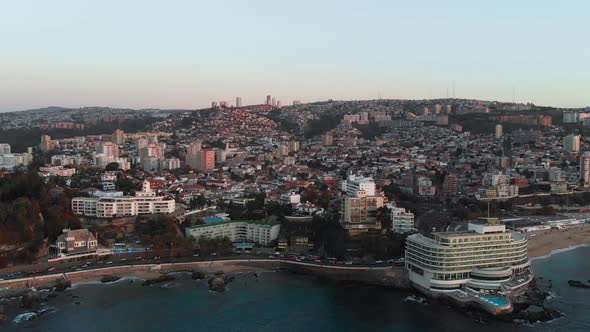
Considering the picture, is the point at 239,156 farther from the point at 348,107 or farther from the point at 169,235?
the point at 348,107

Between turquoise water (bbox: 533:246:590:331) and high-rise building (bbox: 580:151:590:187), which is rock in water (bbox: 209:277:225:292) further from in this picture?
high-rise building (bbox: 580:151:590:187)

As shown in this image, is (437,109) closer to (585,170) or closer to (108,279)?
(585,170)

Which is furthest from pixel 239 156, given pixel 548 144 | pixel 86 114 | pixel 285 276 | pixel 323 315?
pixel 86 114

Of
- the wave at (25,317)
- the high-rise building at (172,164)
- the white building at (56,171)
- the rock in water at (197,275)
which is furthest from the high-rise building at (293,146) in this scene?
the wave at (25,317)

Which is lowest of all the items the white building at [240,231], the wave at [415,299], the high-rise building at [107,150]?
the wave at [415,299]

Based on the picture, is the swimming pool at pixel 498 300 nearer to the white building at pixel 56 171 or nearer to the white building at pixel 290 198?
the white building at pixel 290 198

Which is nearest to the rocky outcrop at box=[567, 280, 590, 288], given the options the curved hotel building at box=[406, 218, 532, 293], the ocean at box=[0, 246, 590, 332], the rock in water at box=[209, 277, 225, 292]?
the ocean at box=[0, 246, 590, 332]

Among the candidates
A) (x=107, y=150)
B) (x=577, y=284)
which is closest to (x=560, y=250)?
(x=577, y=284)
